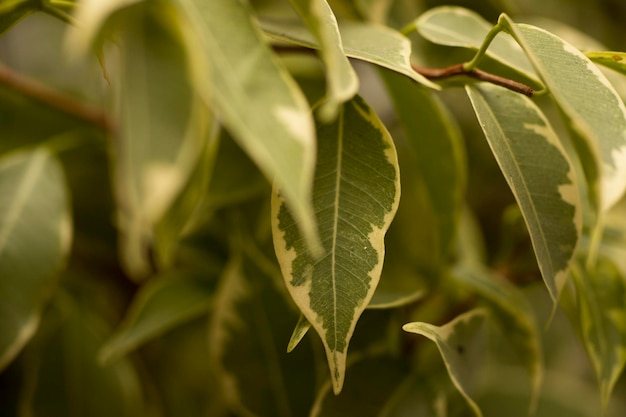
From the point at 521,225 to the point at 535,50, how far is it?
13.2 inches

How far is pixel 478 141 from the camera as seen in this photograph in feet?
3.44

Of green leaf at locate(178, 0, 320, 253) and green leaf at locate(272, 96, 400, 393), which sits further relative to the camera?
green leaf at locate(272, 96, 400, 393)

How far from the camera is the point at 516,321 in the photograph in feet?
1.83

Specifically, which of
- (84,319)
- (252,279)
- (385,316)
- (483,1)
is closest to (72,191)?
(84,319)

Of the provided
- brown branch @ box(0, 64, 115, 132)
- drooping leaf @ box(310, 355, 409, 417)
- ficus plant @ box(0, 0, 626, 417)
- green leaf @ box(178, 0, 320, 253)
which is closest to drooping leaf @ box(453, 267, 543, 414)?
ficus plant @ box(0, 0, 626, 417)

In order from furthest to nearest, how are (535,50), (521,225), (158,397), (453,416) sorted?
(158,397)
(521,225)
(453,416)
(535,50)

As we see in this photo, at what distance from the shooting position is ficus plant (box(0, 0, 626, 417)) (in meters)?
0.27

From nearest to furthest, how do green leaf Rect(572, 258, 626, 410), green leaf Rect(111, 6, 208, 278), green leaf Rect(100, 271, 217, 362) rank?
1. green leaf Rect(111, 6, 208, 278)
2. green leaf Rect(572, 258, 626, 410)
3. green leaf Rect(100, 271, 217, 362)

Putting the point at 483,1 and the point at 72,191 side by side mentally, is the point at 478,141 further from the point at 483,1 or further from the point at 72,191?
the point at 72,191

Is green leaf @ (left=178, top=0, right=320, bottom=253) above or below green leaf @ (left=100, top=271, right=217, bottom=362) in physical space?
above

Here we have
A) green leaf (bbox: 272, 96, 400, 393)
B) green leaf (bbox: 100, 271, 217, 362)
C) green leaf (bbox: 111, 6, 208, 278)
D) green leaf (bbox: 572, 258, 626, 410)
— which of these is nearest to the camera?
green leaf (bbox: 111, 6, 208, 278)

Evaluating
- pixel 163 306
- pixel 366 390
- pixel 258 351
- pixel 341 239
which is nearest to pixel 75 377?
pixel 163 306

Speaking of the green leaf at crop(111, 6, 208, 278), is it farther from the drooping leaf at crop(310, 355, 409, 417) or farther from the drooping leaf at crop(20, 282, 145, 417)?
the drooping leaf at crop(20, 282, 145, 417)

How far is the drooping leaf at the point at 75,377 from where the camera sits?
67cm
